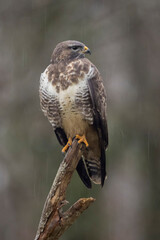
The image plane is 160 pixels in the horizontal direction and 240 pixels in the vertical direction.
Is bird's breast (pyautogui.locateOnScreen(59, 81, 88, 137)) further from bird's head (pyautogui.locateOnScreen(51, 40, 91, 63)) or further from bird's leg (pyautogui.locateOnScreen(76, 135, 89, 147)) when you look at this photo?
bird's head (pyautogui.locateOnScreen(51, 40, 91, 63))

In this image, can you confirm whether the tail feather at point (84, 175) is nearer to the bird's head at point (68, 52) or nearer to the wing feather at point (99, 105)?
the wing feather at point (99, 105)

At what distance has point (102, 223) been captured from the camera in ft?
24.5

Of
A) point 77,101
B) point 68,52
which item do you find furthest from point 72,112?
point 68,52

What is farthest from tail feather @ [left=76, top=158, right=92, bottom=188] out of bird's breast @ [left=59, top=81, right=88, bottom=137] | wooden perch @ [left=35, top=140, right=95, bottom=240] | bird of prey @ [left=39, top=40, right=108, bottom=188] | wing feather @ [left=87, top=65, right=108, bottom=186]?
wooden perch @ [left=35, top=140, right=95, bottom=240]

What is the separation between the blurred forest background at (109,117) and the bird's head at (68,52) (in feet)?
8.16

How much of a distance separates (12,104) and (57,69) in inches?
134

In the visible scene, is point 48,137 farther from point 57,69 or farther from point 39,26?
point 57,69

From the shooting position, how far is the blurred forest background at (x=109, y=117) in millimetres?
7449

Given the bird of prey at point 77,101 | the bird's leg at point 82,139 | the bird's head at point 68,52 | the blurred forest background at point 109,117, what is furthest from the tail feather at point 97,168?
the blurred forest background at point 109,117

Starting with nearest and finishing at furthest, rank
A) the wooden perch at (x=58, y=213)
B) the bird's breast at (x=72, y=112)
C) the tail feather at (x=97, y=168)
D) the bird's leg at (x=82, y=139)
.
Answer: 1. the wooden perch at (x=58, y=213)
2. the bird's breast at (x=72, y=112)
3. the bird's leg at (x=82, y=139)
4. the tail feather at (x=97, y=168)

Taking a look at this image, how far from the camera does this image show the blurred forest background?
7.45 meters

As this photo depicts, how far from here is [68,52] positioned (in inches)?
194

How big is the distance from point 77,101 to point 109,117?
297 centimetres

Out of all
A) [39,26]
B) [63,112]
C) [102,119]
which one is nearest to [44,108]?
[63,112]
